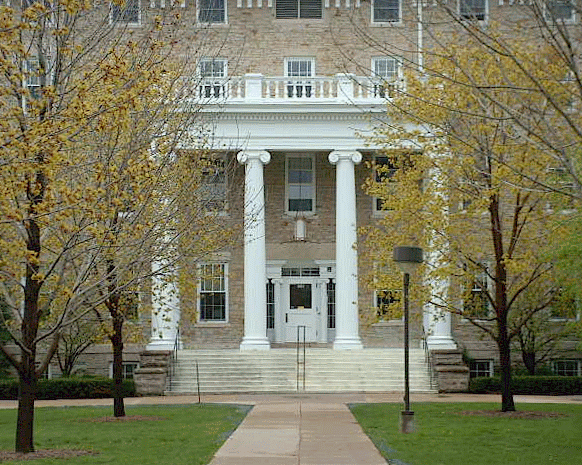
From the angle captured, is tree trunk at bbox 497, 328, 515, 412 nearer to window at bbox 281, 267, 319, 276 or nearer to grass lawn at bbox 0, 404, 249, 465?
grass lawn at bbox 0, 404, 249, 465

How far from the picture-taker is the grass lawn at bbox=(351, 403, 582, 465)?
1514 centimetres

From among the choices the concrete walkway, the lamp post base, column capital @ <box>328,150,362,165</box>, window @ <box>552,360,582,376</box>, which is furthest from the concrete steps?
the lamp post base

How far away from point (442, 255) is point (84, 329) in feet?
45.4

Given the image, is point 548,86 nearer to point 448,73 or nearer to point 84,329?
point 448,73

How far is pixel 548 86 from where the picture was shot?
20.1m

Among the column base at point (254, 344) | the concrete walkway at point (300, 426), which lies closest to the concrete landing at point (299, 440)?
the concrete walkway at point (300, 426)

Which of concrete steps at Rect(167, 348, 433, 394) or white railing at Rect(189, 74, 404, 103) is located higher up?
white railing at Rect(189, 74, 404, 103)

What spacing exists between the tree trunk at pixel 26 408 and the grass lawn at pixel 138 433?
0.92m

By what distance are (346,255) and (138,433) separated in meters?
16.0

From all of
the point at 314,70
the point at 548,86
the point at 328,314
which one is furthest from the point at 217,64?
the point at 548,86

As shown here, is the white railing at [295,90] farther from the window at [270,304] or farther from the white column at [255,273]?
the window at [270,304]

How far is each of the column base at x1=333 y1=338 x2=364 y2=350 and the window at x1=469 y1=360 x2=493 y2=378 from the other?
15.4 ft

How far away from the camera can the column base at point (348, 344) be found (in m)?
33.4

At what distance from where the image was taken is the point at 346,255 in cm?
3372
